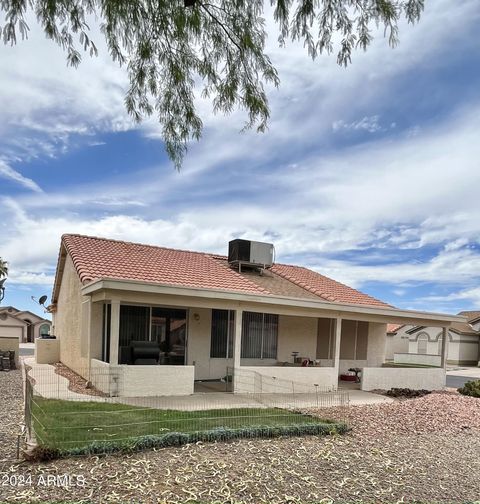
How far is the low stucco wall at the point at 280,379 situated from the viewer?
472 inches

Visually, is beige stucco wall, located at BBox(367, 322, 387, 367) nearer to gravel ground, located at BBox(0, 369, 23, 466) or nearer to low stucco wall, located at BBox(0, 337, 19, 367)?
gravel ground, located at BBox(0, 369, 23, 466)

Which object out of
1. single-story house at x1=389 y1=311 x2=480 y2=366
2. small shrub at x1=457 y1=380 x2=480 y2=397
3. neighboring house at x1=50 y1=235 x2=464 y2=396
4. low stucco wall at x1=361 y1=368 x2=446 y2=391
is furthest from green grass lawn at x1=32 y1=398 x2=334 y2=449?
single-story house at x1=389 y1=311 x2=480 y2=366

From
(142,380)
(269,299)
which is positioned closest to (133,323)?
(142,380)

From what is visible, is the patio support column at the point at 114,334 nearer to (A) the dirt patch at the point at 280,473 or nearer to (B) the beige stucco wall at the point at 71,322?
(B) the beige stucco wall at the point at 71,322

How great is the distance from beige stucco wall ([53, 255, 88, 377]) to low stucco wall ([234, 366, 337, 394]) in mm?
4192

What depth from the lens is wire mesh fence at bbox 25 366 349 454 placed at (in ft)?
20.9

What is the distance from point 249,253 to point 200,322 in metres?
3.66

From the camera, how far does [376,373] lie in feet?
47.1

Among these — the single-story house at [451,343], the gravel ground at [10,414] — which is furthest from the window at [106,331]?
the single-story house at [451,343]

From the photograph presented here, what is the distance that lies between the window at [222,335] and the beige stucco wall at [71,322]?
3.65 m

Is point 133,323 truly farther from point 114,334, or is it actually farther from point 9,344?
point 9,344

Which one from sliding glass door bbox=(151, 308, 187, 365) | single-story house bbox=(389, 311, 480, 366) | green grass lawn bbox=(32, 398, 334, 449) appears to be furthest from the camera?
single-story house bbox=(389, 311, 480, 366)

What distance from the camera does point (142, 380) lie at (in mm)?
10570

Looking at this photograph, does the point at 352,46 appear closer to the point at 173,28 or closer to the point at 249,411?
the point at 173,28
